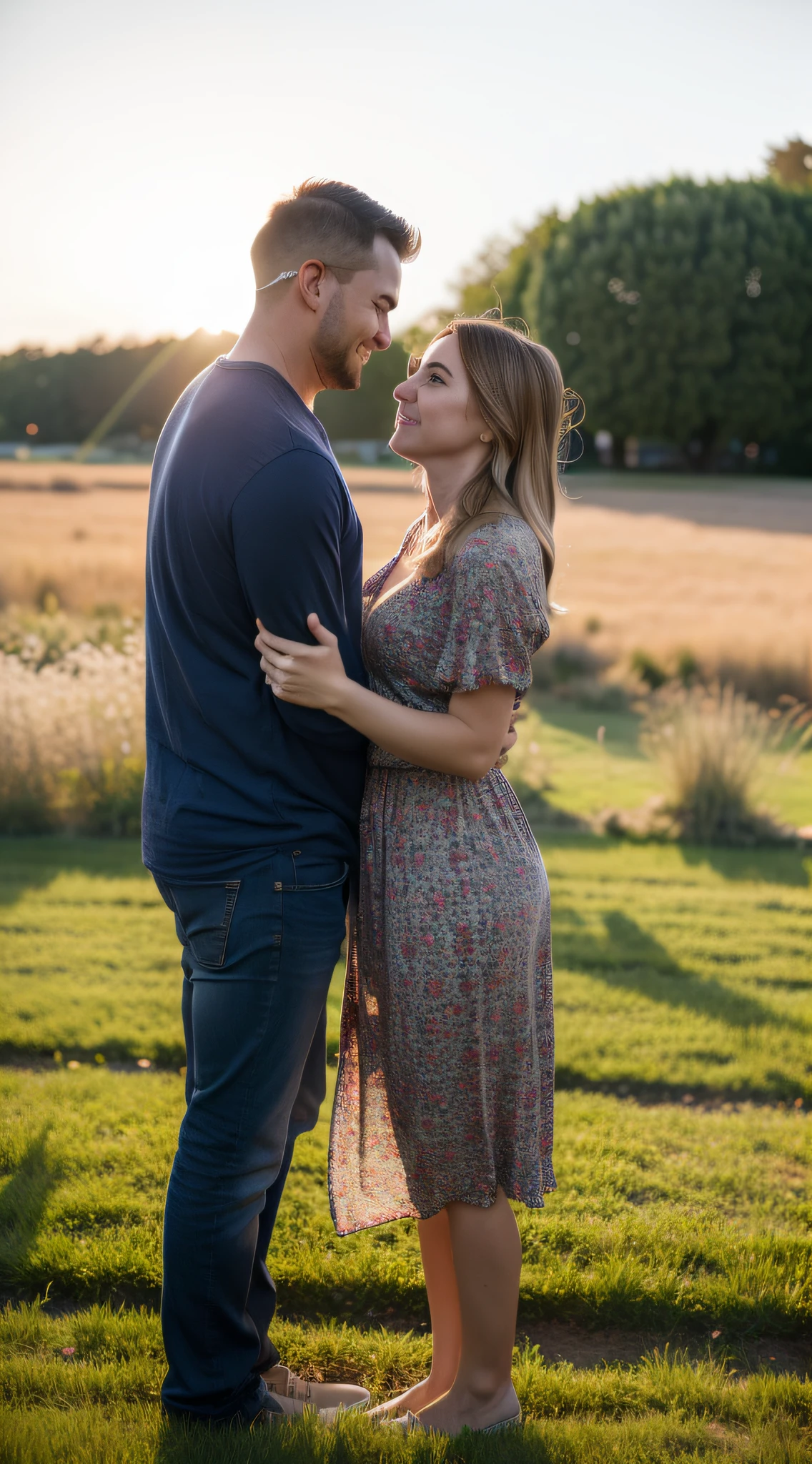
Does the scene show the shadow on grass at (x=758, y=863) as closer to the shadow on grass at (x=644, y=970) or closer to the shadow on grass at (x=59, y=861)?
the shadow on grass at (x=644, y=970)

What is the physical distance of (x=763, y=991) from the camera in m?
4.84

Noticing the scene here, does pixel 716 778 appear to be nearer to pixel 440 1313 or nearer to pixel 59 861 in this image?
pixel 59 861

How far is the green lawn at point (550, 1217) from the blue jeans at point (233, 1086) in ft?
0.55

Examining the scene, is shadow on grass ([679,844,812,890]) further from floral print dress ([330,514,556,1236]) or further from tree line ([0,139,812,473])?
tree line ([0,139,812,473])

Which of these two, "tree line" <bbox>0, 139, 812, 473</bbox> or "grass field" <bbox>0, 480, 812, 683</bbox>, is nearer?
"grass field" <bbox>0, 480, 812, 683</bbox>

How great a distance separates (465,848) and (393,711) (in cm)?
33

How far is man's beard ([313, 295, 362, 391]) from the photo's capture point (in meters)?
2.12

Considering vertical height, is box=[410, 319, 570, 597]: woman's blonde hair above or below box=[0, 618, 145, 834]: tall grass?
above

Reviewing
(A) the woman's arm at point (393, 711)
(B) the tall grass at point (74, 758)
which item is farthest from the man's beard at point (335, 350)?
(B) the tall grass at point (74, 758)

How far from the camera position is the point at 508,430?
216cm

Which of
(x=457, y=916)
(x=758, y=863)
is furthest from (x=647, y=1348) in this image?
(x=758, y=863)

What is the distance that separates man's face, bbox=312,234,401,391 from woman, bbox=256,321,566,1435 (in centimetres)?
13

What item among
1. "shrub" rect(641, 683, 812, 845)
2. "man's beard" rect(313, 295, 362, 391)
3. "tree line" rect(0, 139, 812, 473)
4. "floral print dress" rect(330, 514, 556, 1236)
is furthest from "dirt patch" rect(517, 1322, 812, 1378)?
"tree line" rect(0, 139, 812, 473)

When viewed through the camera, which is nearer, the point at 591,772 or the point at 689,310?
the point at 591,772
